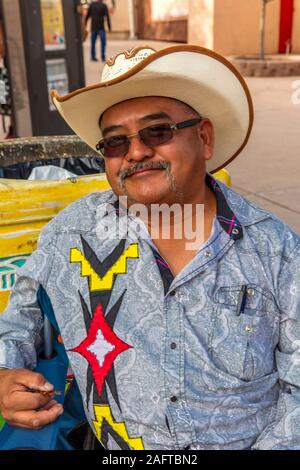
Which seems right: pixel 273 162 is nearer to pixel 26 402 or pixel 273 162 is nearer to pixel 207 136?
pixel 207 136

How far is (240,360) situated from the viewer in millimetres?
1526

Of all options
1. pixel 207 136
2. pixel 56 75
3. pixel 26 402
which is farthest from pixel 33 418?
pixel 56 75

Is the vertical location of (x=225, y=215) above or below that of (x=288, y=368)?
above

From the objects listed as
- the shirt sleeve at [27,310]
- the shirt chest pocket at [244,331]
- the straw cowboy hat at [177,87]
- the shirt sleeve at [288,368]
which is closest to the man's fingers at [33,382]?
the shirt sleeve at [27,310]

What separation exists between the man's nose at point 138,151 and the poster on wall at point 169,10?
21784 millimetres

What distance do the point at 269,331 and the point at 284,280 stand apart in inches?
5.6

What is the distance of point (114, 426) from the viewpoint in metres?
1.62

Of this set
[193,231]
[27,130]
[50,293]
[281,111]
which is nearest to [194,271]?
[193,231]

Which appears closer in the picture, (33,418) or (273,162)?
(33,418)

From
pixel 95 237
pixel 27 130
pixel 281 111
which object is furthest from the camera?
pixel 281 111

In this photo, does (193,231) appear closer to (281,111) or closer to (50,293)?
(50,293)

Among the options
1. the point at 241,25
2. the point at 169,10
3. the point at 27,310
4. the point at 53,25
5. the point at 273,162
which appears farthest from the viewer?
the point at 169,10

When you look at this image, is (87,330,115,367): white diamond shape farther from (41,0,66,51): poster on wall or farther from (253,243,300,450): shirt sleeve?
(41,0,66,51): poster on wall

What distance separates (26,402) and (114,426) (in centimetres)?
26
